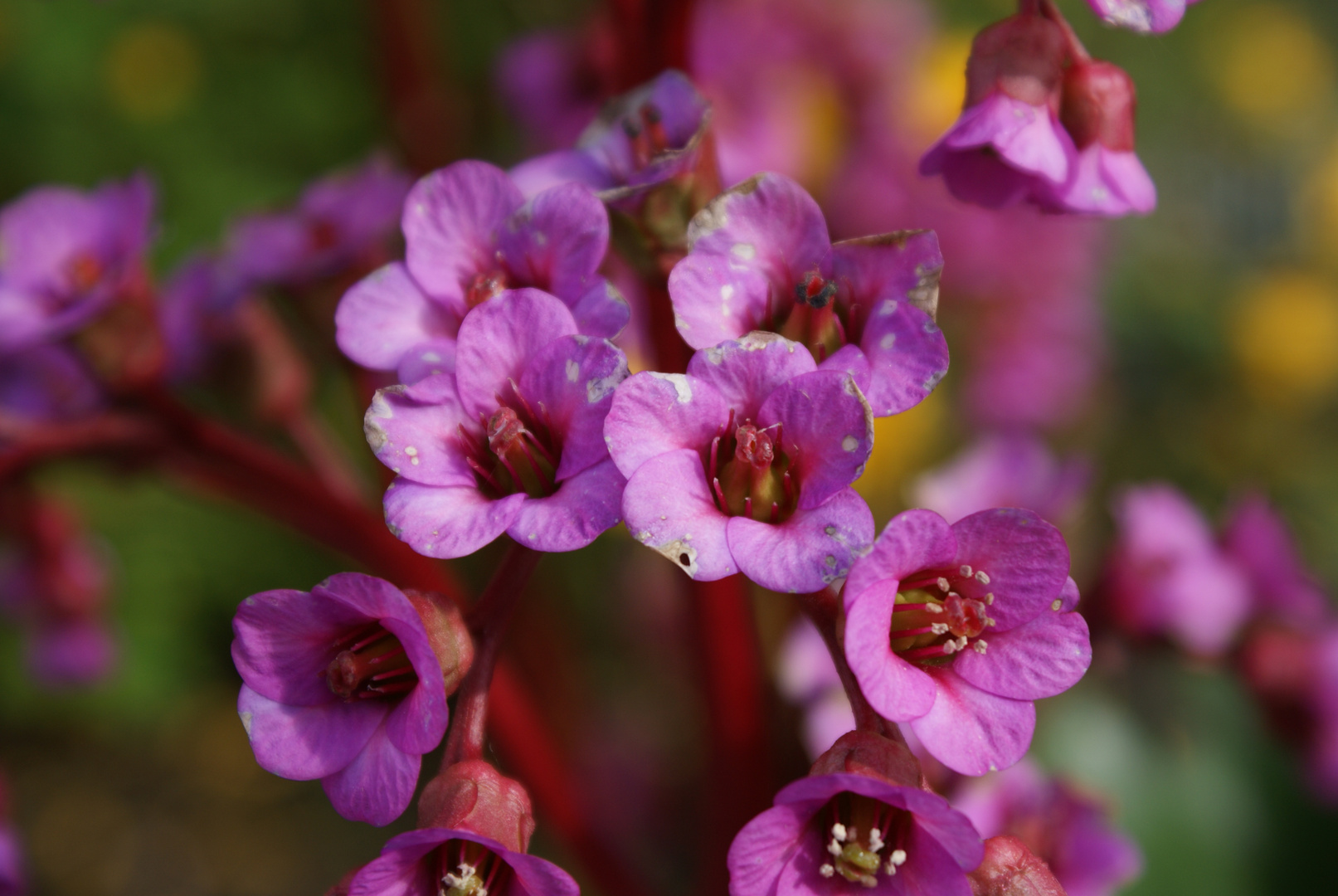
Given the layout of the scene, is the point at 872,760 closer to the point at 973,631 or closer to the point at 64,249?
the point at 973,631

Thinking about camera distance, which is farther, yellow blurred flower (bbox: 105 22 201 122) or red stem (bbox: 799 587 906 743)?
yellow blurred flower (bbox: 105 22 201 122)

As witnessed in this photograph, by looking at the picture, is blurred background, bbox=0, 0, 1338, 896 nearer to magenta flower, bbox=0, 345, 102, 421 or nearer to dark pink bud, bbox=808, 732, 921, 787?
magenta flower, bbox=0, 345, 102, 421

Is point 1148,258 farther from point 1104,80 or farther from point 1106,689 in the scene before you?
point 1104,80

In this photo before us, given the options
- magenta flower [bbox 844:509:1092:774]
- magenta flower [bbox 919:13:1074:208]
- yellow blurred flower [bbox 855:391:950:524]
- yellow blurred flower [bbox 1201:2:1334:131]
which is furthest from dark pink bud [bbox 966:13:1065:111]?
yellow blurred flower [bbox 1201:2:1334:131]

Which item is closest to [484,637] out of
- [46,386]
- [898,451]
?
[46,386]

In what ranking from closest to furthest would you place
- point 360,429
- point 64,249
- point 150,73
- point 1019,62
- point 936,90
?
1. point 1019,62
2. point 64,249
3. point 360,429
4. point 936,90
5. point 150,73
